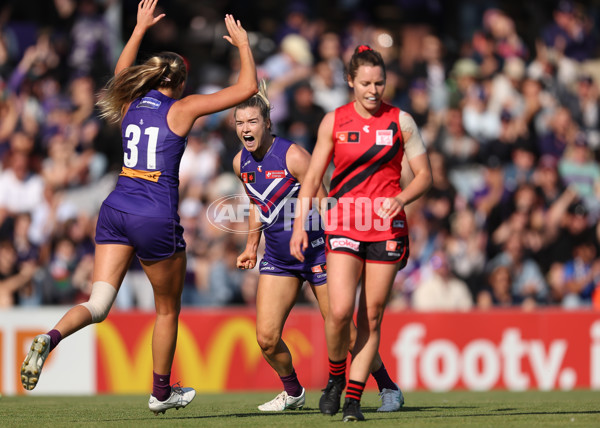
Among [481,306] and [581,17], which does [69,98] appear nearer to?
[481,306]

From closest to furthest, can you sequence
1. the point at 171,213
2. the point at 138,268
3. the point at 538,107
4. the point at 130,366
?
the point at 171,213 → the point at 130,366 → the point at 138,268 → the point at 538,107

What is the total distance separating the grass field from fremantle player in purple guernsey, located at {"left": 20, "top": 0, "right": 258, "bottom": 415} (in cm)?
84

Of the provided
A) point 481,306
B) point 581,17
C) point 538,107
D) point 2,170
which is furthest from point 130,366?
point 581,17

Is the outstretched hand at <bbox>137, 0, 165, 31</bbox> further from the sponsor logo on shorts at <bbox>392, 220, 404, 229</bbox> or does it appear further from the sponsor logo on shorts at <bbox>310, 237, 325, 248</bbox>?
the sponsor logo on shorts at <bbox>392, 220, 404, 229</bbox>

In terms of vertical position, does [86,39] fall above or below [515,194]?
above

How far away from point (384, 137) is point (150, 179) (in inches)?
67.9

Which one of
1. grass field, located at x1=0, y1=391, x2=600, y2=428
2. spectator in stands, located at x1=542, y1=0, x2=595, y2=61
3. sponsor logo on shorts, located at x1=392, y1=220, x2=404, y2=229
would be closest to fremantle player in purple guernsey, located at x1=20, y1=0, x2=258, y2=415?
grass field, located at x1=0, y1=391, x2=600, y2=428

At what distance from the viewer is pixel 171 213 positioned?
24.6ft

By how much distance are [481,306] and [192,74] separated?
7.08 metres

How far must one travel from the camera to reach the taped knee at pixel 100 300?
289 inches

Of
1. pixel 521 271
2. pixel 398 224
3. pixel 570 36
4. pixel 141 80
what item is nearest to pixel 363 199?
pixel 398 224

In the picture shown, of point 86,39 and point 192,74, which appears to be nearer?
point 86,39

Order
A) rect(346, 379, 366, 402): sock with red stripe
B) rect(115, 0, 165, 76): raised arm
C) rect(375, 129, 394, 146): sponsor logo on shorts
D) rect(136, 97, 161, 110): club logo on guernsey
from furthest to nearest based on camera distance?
rect(115, 0, 165, 76): raised arm < rect(136, 97, 161, 110): club logo on guernsey < rect(375, 129, 394, 146): sponsor logo on shorts < rect(346, 379, 366, 402): sock with red stripe

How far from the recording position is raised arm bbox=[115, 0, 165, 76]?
8.01 meters
